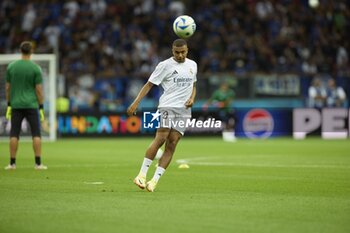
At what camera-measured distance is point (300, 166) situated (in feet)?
62.4

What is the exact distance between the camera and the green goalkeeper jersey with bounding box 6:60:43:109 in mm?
17562

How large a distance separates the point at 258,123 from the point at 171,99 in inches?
850

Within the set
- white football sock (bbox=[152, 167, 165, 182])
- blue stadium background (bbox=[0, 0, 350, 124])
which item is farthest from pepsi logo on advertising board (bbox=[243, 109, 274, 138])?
white football sock (bbox=[152, 167, 165, 182])

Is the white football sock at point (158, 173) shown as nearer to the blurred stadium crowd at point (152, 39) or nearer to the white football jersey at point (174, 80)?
the white football jersey at point (174, 80)

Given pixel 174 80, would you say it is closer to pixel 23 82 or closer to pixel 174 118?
pixel 174 118

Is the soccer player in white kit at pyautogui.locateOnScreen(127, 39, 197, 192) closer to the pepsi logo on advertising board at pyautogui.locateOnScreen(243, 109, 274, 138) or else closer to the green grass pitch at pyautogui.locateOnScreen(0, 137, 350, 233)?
the green grass pitch at pyautogui.locateOnScreen(0, 137, 350, 233)

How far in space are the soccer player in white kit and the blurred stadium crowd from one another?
20573mm

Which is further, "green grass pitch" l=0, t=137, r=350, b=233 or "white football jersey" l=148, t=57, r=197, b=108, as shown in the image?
"white football jersey" l=148, t=57, r=197, b=108

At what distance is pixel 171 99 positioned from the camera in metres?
13.4

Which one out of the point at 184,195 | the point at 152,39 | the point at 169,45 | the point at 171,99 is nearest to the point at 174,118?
the point at 171,99

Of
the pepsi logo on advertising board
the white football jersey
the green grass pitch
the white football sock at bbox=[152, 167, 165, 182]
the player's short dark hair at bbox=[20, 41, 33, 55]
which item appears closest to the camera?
the green grass pitch

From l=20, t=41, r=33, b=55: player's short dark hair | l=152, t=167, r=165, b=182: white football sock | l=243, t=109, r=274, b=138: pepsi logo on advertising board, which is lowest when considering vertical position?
l=243, t=109, r=274, b=138: pepsi logo on advertising board

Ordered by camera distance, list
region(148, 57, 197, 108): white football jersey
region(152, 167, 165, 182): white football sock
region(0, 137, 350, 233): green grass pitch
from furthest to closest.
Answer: region(148, 57, 197, 108): white football jersey → region(152, 167, 165, 182): white football sock → region(0, 137, 350, 233): green grass pitch

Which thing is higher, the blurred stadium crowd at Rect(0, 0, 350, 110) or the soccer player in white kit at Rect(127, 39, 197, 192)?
the blurred stadium crowd at Rect(0, 0, 350, 110)
